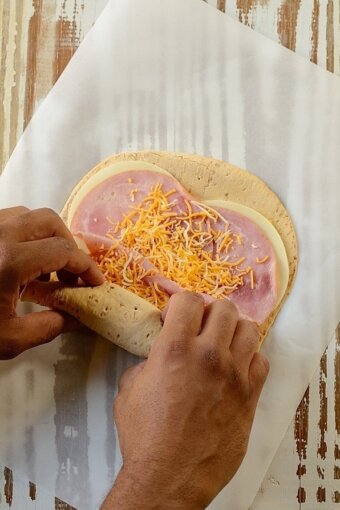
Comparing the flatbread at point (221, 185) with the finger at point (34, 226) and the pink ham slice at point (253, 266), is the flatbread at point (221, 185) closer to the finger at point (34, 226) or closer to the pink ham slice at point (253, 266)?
the pink ham slice at point (253, 266)

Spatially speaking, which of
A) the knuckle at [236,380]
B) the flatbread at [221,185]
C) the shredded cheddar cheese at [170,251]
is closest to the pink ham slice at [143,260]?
the shredded cheddar cheese at [170,251]

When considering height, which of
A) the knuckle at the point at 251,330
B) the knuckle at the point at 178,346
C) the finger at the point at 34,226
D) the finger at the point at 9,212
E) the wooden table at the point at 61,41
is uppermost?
the wooden table at the point at 61,41

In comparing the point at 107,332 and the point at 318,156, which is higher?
the point at 318,156

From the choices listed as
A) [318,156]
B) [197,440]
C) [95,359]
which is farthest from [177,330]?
[318,156]

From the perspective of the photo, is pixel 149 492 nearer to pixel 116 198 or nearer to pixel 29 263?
pixel 29 263

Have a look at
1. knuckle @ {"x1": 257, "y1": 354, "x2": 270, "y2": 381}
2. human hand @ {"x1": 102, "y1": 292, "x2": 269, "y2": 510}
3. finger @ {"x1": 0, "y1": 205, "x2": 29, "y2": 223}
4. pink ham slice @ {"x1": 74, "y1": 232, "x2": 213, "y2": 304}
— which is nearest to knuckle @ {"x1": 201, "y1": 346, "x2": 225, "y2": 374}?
human hand @ {"x1": 102, "y1": 292, "x2": 269, "y2": 510}

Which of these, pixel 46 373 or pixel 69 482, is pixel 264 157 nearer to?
pixel 46 373

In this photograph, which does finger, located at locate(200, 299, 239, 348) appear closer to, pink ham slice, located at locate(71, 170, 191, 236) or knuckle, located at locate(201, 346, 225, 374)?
knuckle, located at locate(201, 346, 225, 374)
